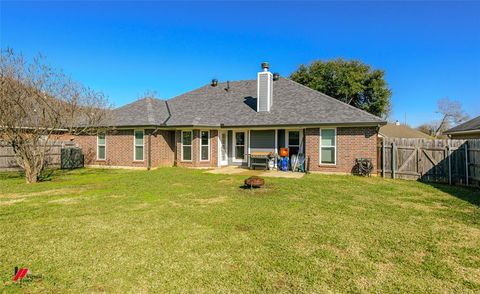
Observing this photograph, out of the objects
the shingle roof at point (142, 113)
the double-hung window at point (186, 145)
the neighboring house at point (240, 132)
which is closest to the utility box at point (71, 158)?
the neighboring house at point (240, 132)

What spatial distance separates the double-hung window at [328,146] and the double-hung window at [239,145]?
4.72m

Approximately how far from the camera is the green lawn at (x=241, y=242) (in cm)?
329

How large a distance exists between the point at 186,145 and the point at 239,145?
321cm

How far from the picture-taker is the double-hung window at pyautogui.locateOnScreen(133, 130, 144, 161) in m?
15.6

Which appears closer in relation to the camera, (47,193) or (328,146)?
(47,193)

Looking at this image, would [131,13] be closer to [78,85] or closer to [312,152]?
[78,85]

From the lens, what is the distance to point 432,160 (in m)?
11.2

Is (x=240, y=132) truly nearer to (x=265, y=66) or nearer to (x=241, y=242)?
(x=265, y=66)

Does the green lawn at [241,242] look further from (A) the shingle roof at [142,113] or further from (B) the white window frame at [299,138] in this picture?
(A) the shingle roof at [142,113]

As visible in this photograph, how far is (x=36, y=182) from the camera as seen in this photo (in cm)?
1072

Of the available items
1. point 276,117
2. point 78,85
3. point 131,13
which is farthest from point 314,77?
point 78,85

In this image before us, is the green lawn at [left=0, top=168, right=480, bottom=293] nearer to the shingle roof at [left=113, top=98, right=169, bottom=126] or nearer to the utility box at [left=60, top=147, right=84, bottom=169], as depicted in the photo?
the shingle roof at [left=113, top=98, right=169, bottom=126]

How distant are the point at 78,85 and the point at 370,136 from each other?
46.0 feet

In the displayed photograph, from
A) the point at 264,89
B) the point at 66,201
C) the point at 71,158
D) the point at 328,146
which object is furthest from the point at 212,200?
the point at 71,158
